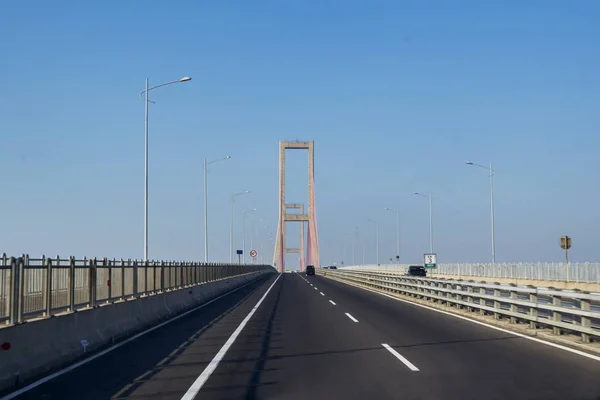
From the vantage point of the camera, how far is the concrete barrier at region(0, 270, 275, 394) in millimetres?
10031

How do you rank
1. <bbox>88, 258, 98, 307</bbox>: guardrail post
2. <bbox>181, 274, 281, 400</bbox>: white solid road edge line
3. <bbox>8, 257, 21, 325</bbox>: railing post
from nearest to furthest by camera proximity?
<bbox>181, 274, 281, 400</bbox>: white solid road edge line → <bbox>8, 257, 21, 325</bbox>: railing post → <bbox>88, 258, 98, 307</bbox>: guardrail post

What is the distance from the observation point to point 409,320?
66.9 ft

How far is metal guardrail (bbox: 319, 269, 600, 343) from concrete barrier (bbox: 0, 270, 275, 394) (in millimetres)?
10122

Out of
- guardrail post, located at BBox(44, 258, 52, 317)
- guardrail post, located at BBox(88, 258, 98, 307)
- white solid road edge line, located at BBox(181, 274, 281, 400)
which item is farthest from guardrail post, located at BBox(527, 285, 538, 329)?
guardrail post, located at BBox(44, 258, 52, 317)

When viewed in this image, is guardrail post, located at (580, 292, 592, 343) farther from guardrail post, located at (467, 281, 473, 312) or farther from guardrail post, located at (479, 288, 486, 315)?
guardrail post, located at (467, 281, 473, 312)

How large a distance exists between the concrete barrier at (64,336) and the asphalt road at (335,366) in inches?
21.1

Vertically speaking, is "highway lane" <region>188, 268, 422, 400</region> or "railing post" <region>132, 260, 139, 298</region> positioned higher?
"railing post" <region>132, 260, 139, 298</region>

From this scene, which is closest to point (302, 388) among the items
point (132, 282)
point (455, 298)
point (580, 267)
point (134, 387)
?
point (134, 387)

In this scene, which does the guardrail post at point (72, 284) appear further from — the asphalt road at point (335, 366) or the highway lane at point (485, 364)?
the highway lane at point (485, 364)

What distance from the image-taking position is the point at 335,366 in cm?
1154

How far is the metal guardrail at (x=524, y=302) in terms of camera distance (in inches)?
545

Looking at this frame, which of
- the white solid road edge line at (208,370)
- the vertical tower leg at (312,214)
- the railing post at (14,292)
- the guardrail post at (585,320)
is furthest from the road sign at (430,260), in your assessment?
the vertical tower leg at (312,214)

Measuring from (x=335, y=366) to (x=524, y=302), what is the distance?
743 cm

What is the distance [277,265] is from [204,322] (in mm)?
111203
